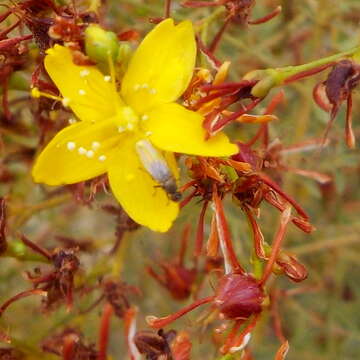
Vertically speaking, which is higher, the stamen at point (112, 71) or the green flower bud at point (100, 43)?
the green flower bud at point (100, 43)

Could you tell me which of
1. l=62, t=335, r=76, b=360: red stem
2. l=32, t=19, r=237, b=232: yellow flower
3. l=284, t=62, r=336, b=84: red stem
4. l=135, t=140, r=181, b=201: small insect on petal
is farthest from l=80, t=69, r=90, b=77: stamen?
l=62, t=335, r=76, b=360: red stem

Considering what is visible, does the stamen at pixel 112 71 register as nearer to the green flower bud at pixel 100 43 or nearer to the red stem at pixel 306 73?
the green flower bud at pixel 100 43

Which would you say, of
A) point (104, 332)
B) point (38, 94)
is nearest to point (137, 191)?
point (38, 94)

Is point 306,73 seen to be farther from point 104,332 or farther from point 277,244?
point 104,332

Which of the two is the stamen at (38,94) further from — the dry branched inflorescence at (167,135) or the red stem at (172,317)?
the red stem at (172,317)

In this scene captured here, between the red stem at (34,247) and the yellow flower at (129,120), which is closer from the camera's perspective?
the yellow flower at (129,120)


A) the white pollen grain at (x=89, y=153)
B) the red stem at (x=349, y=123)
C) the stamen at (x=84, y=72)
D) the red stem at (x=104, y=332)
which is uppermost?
the stamen at (x=84, y=72)

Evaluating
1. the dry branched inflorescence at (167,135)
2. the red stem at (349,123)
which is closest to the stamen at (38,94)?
the dry branched inflorescence at (167,135)

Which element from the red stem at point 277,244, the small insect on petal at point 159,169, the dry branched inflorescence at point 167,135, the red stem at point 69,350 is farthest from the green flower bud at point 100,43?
the red stem at point 69,350
